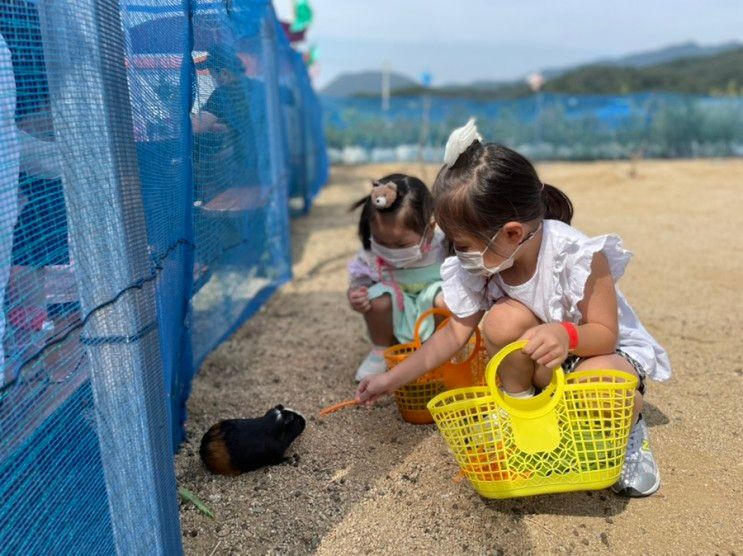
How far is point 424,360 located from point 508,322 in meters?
0.28

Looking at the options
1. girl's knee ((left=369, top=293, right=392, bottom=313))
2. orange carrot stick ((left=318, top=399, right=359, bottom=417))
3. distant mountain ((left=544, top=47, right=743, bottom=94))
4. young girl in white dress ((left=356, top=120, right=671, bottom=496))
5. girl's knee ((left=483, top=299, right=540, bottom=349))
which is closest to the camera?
young girl in white dress ((left=356, top=120, right=671, bottom=496))

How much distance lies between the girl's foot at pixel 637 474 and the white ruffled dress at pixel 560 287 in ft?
0.78

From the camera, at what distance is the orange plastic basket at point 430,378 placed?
2.27 meters

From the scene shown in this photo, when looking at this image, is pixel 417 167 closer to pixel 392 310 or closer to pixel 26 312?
pixel 392 310

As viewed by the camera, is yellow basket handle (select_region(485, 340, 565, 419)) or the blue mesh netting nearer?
the blue mesh netting

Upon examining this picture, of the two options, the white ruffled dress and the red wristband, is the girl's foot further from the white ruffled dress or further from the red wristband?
the red wristband

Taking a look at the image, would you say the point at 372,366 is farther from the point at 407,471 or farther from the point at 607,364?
the point at 607,364

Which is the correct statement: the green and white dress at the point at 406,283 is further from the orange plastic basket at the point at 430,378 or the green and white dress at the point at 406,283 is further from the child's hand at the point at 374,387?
the child's hand at the point at 374,387

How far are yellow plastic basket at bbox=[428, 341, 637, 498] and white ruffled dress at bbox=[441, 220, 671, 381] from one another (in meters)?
0.24

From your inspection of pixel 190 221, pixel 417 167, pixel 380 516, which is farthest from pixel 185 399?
pixel 417 167

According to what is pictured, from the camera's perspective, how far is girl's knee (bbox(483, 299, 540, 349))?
6.30ft

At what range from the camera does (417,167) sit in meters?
14.4

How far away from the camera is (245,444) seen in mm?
1984

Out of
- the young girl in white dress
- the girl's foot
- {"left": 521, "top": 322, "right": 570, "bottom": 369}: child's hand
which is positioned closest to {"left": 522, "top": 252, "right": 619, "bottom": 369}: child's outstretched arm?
the young girl in white dress
